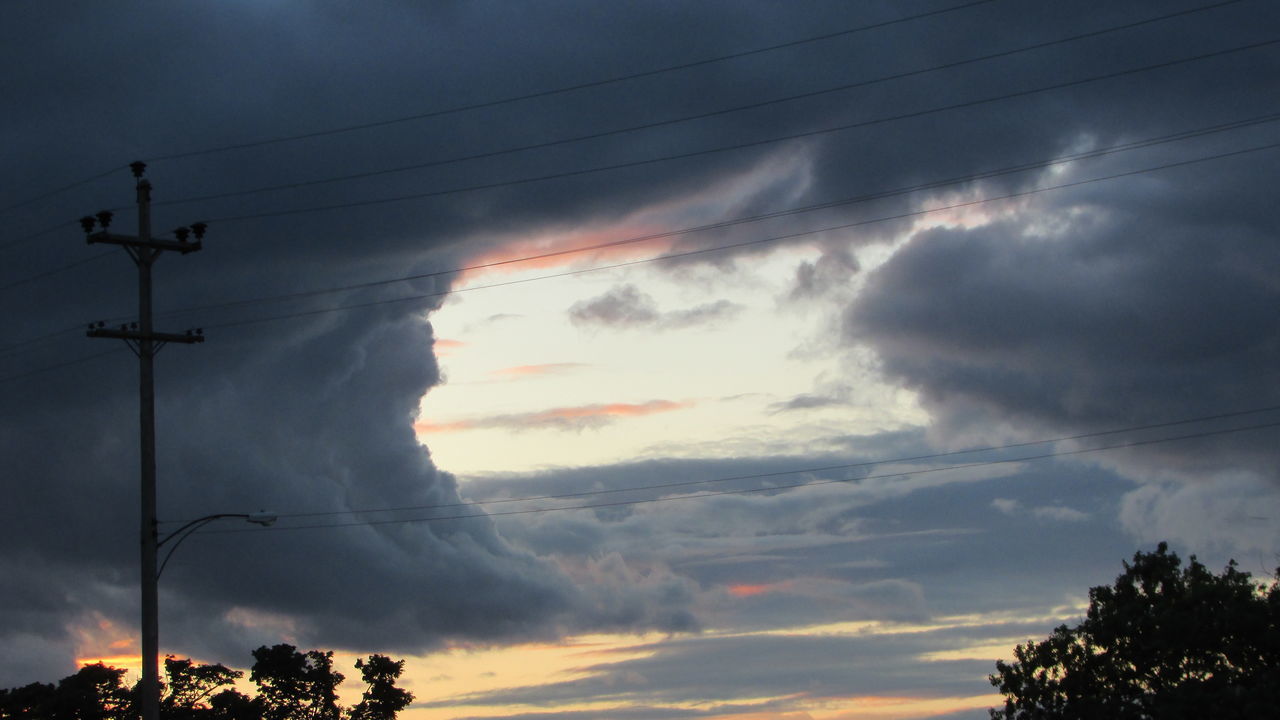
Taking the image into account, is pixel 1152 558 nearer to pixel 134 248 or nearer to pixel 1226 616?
pixel 1226 616

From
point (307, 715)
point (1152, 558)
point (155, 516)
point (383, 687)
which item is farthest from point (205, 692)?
point (1152, 558)

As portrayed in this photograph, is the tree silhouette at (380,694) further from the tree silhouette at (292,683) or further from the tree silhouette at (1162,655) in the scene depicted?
the tree silhouette at (1162,655)

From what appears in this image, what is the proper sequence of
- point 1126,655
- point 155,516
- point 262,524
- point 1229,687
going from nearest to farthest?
point 262,524
point 155,516
point 1229,687
point 1126,655

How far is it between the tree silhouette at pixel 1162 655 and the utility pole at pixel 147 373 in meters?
36.1

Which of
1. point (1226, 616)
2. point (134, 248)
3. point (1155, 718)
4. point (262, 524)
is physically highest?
point (134, 248)

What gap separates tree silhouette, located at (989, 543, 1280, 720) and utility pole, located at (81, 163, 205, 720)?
36065 mm

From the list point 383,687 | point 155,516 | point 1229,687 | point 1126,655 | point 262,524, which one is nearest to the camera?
point 262,524

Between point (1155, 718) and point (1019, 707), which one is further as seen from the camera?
point (1019, 707)

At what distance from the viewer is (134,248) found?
40562 millimetres

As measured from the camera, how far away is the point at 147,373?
129 ft

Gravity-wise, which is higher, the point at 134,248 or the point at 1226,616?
the point at 134,248

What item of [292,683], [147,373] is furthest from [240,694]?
[147,373]

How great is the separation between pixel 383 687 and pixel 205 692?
1243cm

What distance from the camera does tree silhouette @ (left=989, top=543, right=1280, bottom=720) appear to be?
4976 centimetres
